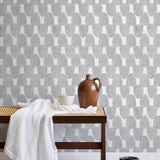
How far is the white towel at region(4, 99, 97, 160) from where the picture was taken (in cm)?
211

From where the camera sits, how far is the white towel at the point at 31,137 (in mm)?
2113

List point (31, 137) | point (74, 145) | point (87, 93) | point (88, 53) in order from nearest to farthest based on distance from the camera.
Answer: point (31, 137) → point (74, 145) → point (87, 93) → point (88, 53)

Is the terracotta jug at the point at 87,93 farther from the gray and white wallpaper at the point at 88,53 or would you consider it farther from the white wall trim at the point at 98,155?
the white wall trim at the point at 98,155

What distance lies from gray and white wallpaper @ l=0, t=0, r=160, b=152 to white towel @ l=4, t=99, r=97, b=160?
2.40ft

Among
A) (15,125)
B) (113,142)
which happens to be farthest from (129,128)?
(15,125)

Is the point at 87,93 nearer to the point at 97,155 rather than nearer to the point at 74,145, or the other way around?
the point at 74,145

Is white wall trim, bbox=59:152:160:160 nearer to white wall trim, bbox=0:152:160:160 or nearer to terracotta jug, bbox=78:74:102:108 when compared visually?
white wall trim, bbox=0:152:160:160

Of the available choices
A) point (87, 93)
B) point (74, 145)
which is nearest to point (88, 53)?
point (87, 93)

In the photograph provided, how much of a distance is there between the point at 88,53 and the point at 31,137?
110 centimetres

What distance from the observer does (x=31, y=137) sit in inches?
85.0

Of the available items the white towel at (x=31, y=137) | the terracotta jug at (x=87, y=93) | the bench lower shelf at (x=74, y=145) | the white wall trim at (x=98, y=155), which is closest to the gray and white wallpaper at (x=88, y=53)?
the white wall trim at (x=98, y=155)

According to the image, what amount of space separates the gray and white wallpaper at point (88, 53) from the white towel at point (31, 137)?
73 cm

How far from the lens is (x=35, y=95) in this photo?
2.89 m

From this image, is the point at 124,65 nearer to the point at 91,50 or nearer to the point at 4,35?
the point at 91,50
